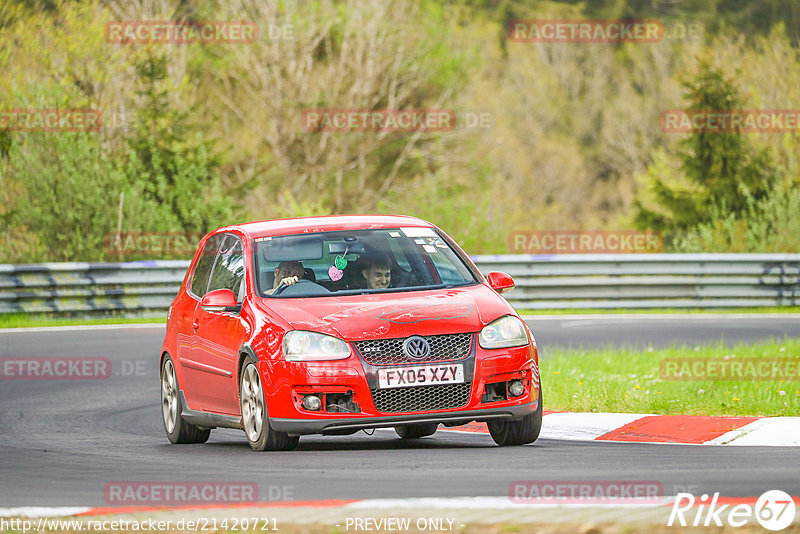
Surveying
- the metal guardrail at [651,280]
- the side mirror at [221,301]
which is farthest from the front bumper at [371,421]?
the metal guardrail at [651,280]

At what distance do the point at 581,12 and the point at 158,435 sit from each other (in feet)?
209

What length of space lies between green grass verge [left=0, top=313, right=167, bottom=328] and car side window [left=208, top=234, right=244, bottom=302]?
1242 cm

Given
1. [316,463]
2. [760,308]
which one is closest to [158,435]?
[316,463]

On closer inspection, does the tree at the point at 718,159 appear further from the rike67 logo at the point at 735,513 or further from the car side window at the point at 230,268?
the rike67 logo at the point at 735,513

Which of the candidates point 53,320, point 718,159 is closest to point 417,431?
point 53,320

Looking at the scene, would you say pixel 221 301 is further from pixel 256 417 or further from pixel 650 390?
pixel 650 390

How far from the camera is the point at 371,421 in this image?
28.9 feet

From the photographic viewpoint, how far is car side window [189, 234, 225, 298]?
35.7 ft

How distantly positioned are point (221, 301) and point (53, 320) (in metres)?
13.9

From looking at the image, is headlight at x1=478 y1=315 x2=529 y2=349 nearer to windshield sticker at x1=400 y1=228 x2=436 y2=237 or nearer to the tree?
windshield sticker at x1=400 y1=228 x2=436 y2=237

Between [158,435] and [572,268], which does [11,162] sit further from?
[158,435]

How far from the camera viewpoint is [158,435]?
11453 millimetres

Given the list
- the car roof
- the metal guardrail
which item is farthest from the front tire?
the metal guardrail

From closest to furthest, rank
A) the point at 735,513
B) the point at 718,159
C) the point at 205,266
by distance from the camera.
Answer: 1. the point at 735,513
2. the point at 205,266
3. the point at 718,159
